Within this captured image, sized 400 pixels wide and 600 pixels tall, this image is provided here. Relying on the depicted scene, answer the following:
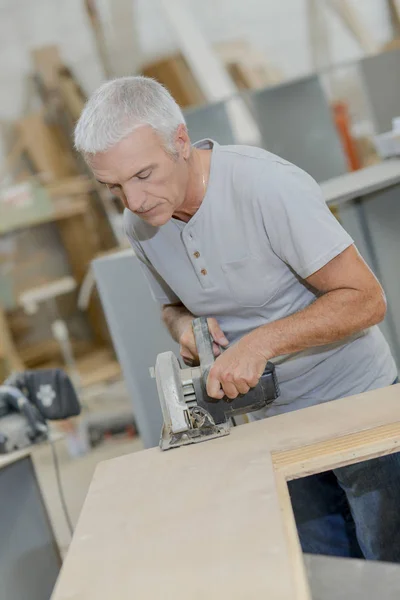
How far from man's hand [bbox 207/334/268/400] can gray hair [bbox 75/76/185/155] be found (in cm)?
45

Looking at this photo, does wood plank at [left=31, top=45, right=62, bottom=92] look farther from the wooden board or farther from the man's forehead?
the wooden board

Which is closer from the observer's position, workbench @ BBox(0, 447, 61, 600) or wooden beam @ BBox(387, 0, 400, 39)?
workbench @ BBox(0, 447, 61, 600)

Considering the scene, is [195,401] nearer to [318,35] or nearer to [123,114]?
[123,114]

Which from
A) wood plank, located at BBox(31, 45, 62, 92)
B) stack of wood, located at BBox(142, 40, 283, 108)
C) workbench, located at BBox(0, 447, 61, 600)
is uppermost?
wood plank, located at BBox(31, 45, 62, 92)

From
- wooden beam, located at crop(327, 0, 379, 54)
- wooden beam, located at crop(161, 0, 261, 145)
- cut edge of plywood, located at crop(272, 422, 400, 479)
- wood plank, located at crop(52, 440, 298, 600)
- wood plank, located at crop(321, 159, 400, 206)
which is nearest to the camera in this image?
wood plank, located at crop(52, 440, 298, 600)

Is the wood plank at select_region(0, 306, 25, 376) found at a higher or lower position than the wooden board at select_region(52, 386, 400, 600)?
lower

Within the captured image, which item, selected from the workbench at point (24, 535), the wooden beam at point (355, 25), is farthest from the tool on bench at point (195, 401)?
the wooden beam at point (355, 25)

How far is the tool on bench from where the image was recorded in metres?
1.68

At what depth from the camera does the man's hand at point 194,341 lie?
1.90 m

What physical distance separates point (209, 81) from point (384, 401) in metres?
5.34

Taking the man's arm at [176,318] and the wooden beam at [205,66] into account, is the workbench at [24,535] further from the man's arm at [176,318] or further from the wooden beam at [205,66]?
the wooden beam at [205,66]

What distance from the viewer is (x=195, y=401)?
1720mm

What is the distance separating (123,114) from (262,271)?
46 centimetres

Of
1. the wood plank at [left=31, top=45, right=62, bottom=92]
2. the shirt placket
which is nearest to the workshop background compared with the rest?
the wood plank at [left=31, top=45, right=62, bottom=92]
